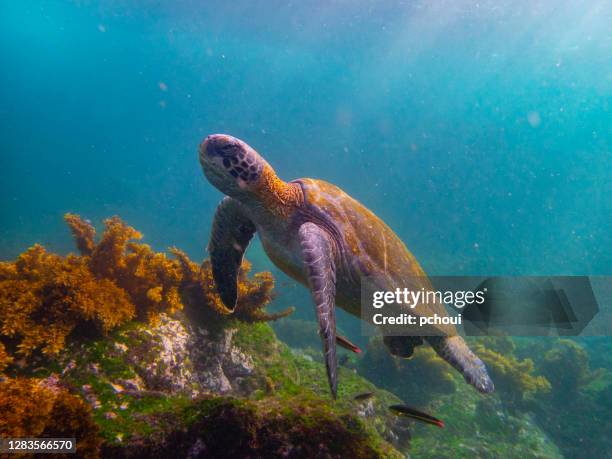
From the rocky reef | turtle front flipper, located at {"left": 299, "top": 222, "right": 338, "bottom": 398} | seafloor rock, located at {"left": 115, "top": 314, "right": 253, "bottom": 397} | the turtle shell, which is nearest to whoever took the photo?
the rocky reef

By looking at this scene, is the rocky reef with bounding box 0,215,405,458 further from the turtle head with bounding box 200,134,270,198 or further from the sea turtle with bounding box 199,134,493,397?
the turtle head with bounding box 200,134,270,198

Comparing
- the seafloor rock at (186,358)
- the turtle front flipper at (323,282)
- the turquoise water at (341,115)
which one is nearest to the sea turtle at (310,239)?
the turtle front flipper at (323,282)

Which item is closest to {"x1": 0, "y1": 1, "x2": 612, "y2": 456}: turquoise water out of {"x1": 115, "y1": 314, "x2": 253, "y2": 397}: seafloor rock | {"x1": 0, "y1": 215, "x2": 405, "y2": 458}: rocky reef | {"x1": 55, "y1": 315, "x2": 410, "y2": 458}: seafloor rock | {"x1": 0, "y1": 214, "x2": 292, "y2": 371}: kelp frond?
{"x1": 0, "y1": 214, "x2": 292, "y2": 371}: kelp frond

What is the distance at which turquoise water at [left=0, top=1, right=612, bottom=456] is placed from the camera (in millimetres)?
45719

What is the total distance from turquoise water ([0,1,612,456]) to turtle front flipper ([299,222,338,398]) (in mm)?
26750

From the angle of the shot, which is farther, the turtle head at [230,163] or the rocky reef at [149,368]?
the turtle head at [230,163]

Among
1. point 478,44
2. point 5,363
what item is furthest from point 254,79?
point 5,363

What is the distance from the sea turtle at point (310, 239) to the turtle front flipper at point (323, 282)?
0.01 m

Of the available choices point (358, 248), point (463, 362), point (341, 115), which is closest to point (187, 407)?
point (358, 248)

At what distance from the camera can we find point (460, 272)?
34.8m

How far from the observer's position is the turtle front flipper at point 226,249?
3.98 metres

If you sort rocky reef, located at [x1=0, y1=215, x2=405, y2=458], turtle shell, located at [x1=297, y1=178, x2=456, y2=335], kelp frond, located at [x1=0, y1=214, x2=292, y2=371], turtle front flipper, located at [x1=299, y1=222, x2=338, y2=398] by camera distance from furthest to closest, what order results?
1. turtle shell, located at [x1=297, y1=178, x2=456, y2=335]
2. kelp frond, located at [x1=0, y1=214, x2=292, y2=371]
3. turtle front flipper, located at [x1=299, y1=222, x2=338, y2=398]
4. rocky reef, located at [x1=0, y1=215, x2=405, y2=458]

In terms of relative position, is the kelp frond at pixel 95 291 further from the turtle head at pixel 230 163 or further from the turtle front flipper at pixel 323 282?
the turtle front flipper at pixel 323 282

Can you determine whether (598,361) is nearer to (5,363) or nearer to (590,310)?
(590,310)
